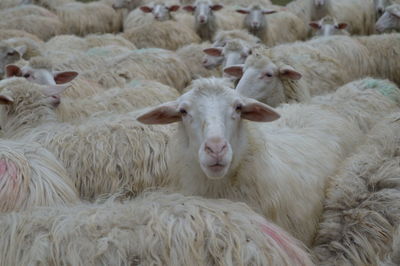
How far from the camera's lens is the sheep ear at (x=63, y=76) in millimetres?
5004

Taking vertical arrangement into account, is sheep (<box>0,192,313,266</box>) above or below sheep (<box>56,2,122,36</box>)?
above

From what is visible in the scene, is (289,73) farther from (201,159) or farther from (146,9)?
(146,9)

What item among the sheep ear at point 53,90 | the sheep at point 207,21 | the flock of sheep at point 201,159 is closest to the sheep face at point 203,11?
the sheep at point 207,21

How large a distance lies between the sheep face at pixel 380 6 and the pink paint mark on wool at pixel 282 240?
780 centimetres

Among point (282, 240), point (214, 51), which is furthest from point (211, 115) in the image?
point (214, 51)

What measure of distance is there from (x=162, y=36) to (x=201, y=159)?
5183 millimetres

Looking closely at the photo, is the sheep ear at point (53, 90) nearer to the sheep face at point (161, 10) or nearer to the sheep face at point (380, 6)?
the sheep face at point (161, 10)

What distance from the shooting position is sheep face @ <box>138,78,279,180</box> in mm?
2749

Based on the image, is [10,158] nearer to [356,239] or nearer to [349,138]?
[356,239]

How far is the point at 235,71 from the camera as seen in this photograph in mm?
5008

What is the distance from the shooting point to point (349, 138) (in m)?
3.95

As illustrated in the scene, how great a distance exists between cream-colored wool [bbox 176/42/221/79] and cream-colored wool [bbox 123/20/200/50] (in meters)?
0.80

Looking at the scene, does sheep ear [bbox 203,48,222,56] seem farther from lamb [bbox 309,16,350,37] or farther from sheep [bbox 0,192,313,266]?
sheep [bbox 0,192,313,266]

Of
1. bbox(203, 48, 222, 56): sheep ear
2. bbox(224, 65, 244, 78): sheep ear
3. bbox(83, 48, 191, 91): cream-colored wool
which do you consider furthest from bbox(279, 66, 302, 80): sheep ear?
bbox(83, 48, 191, 91): cream-colored wool
